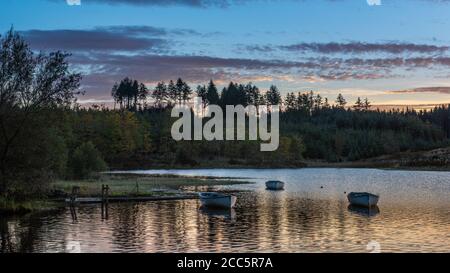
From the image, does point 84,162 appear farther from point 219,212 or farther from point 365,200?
point 365,200

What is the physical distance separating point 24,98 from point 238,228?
2787 cm

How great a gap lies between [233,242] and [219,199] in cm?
2517

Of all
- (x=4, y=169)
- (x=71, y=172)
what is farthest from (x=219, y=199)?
(x=71, y=172)

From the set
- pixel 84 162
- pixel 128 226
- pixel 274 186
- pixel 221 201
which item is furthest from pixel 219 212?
pixel 84 162

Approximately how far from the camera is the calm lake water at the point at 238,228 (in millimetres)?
43094

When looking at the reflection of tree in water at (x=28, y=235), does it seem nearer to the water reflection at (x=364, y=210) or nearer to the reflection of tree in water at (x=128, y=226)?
the reflection of tree in water at (x=128, y=226)

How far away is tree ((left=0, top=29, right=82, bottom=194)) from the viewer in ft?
201

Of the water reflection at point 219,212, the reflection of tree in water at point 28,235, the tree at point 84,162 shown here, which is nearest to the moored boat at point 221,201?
the water reflection at point 219,212

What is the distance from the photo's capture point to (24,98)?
63.0m

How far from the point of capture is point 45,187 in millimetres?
62625

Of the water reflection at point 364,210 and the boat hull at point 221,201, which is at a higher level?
the boat hull at point 221,201

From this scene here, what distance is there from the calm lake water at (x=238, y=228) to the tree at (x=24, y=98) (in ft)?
20.2

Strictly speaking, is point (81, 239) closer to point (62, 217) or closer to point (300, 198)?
point (62, 217)

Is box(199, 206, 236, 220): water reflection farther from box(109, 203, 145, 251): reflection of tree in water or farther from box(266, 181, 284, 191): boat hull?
box(266, 181, 284, 191): boat hull
